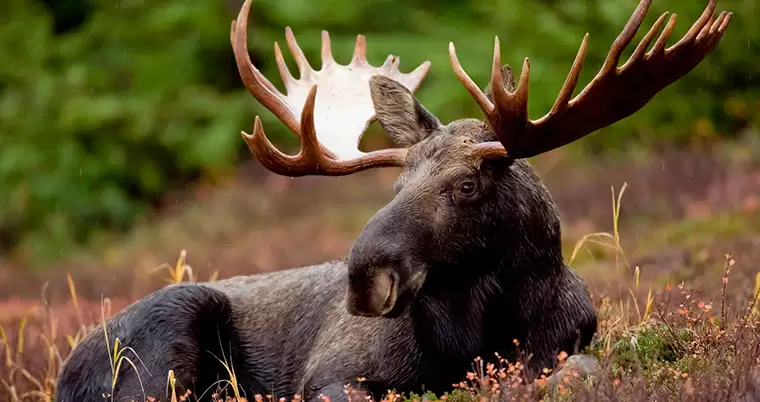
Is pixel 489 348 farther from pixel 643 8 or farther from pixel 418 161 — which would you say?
pixel 643 8

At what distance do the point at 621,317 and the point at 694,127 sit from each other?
11.3 m

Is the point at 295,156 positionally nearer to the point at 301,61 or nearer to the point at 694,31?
the point at 301,61

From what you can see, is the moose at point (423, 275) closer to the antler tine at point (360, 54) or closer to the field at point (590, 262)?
the field at point (590, 262)

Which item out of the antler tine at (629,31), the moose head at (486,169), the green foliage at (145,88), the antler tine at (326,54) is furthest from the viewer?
the green foliage at (145,88)

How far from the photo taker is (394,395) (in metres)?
4.77

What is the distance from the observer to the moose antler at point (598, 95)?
4656 mm

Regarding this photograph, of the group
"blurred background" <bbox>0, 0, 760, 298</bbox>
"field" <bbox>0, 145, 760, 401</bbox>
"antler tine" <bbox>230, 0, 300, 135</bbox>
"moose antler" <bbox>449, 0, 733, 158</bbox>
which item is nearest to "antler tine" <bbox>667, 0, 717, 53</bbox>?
"moose antler" <bbox>449, 0, 733, 158</bbox>

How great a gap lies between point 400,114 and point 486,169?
639 mm

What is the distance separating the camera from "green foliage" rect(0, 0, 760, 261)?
18.4 m

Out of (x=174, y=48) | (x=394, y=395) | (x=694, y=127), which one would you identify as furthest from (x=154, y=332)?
(x=174, y=48)

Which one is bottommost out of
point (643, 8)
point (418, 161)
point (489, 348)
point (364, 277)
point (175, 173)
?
point (175, 173)

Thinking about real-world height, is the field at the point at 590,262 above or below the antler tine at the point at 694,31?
below

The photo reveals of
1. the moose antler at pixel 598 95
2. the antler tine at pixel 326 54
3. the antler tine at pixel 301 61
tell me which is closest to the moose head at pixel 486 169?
the moose antler at pixel 598 95

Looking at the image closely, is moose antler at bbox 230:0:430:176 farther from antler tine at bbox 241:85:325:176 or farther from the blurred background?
the blurred background
